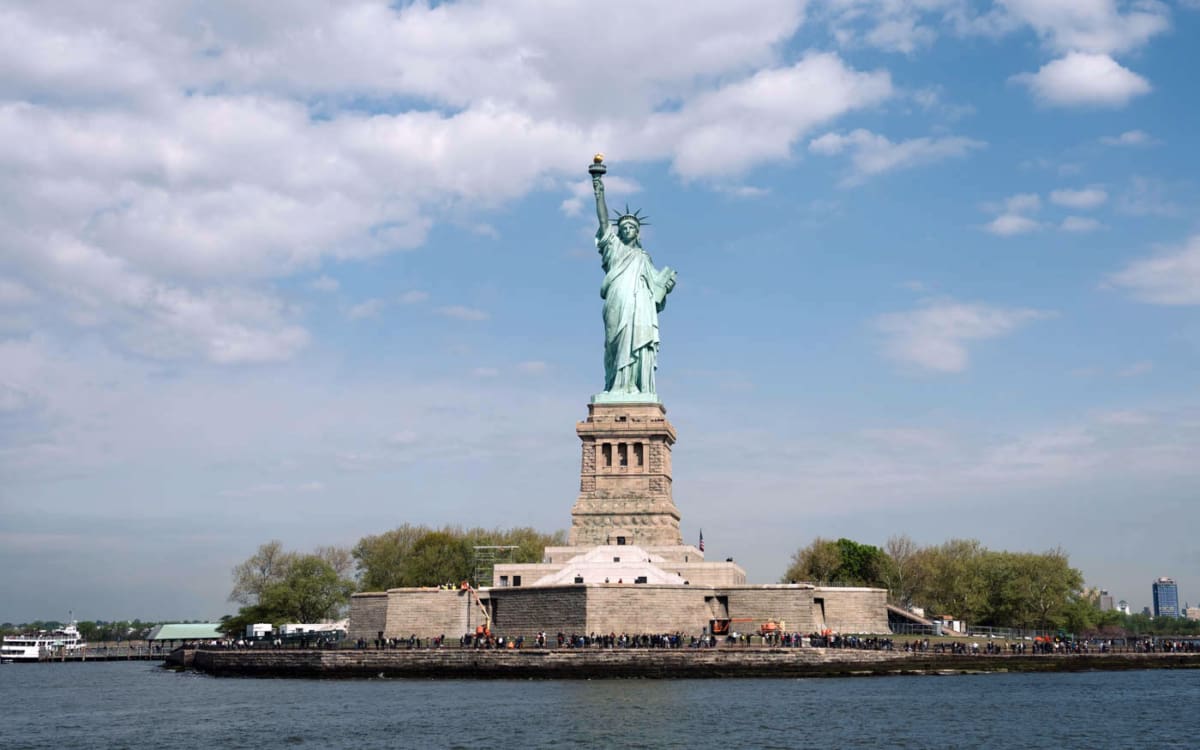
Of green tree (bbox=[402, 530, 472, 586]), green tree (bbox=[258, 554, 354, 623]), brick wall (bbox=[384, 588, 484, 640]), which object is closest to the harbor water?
brick wall (bbox=[384, 588, 484, 640])

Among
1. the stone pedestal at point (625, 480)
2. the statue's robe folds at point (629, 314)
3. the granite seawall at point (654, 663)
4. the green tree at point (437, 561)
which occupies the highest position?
the statue's robe folds at point (629, 314)

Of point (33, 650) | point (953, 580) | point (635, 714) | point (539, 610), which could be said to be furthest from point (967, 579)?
point (33, 650)

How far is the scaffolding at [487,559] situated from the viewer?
7156cm

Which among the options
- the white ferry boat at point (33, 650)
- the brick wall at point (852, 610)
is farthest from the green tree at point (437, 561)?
the white ferry boat at point (33, 650)

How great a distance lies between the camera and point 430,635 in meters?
55.5

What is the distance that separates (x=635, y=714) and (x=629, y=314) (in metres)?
32.5

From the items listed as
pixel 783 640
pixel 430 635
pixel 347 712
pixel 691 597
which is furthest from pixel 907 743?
pixel 430 635

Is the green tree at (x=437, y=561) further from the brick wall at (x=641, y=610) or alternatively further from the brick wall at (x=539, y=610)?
the brick wall at (x=641, y=610)

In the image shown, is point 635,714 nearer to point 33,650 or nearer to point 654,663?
point 654,663

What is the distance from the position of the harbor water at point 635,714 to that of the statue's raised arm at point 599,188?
1084 inches

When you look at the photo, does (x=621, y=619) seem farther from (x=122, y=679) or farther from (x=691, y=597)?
(x=122, y=679)

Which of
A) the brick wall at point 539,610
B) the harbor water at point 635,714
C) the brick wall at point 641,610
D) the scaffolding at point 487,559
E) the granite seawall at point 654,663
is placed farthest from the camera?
the scaffolding at point 487,559

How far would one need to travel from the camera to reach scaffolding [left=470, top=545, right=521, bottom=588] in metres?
71.6

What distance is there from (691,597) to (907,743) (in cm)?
2309
